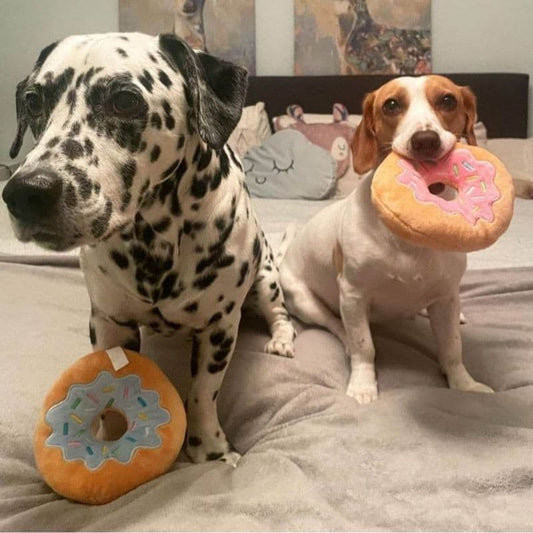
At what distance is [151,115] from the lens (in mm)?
1049

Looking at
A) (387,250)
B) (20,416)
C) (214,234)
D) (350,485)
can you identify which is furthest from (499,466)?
(20,416)

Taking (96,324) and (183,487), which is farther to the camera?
(96,324)

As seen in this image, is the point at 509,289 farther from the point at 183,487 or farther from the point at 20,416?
the point at 20,416

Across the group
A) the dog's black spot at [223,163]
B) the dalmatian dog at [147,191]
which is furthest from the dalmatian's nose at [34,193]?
the dog's black spot at [223,163]

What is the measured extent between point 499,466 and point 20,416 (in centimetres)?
93

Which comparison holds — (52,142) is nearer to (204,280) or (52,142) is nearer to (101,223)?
(101,223)

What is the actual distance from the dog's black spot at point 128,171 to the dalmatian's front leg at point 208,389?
0.43 m

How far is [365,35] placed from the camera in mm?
3607

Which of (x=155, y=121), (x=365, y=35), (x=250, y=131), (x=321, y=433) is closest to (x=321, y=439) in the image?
(x=321, y=433)

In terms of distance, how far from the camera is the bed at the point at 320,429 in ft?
3.40

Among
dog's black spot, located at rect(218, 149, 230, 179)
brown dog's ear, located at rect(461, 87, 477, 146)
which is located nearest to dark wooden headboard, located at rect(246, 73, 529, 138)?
brown dog's ear, located at rect(461, 87, 477, 146)

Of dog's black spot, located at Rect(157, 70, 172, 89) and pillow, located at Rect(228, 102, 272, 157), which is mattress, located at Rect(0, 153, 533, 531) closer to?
dog's black spot, located at Rect(157, 70, 172, 89)

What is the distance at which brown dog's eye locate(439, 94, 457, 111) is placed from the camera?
140 cm

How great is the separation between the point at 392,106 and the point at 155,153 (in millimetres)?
609
